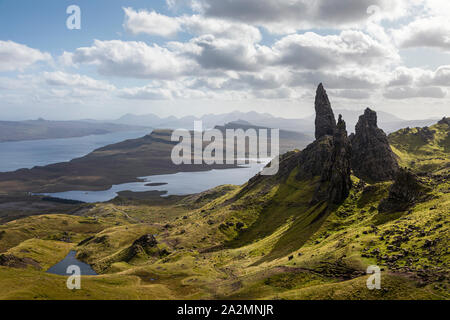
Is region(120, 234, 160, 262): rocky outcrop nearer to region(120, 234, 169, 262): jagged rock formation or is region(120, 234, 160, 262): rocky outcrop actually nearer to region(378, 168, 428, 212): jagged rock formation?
region(120, 234, 169, 262): jagged rock formation

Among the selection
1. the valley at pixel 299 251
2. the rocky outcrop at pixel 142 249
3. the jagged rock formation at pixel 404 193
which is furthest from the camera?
the rocky outcrop at pixel 142 249

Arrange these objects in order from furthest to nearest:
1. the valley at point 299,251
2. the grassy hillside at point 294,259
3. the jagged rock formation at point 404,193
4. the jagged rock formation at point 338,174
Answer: the jagged rock formation at point 338,174 → the jagged rock formation at point 404,193 → the valley at point 299,251 → the grassy hillside at point 294,259

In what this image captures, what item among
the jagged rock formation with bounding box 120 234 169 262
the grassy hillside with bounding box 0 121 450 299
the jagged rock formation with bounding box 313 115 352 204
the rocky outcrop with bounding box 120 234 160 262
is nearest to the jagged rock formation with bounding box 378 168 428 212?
the grassy hillside with bounding box 0 121 450 299

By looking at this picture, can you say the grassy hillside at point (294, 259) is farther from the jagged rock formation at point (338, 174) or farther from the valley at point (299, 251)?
the jagged rock formation at point (338, 174)

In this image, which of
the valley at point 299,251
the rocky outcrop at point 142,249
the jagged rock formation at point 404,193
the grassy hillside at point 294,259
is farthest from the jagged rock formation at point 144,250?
the jagged rock formation at point 404,193

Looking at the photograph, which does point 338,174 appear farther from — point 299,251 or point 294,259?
point 294,259
